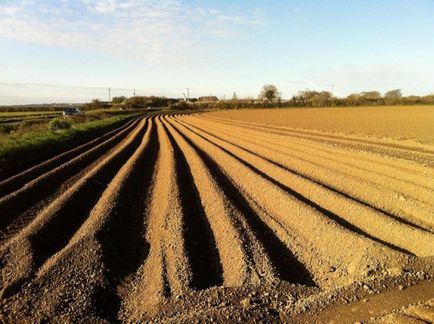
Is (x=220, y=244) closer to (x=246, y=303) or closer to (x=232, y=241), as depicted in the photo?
(x=232, y=241)

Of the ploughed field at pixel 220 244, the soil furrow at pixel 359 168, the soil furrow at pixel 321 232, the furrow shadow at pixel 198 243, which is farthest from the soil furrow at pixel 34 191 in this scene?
the soil furrow at pixel 359 168

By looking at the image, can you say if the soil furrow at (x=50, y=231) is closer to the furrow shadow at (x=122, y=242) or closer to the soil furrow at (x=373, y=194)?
the furrow shadow at (x=122, y=242)

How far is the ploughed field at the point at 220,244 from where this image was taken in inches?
222

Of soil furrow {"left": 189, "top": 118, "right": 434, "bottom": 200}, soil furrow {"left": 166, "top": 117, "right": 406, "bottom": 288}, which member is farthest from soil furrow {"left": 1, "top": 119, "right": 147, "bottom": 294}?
soil furrow {"left": 189, "top": 118, "right": 434, "bottom": 200}

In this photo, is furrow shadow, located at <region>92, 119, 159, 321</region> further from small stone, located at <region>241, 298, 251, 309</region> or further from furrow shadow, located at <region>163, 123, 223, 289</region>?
small stone, located at <region>241, 298, 251, 309</region>

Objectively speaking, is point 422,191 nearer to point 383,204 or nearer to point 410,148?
point 383,204

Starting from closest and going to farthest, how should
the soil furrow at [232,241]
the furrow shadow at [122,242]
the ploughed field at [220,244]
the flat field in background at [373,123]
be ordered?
the ploughed field at [220,244] → the furrow shadow at [122,242] → the soil furrow at [232,241] → the flat field in background at [373,123]

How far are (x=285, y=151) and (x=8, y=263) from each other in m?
12.7

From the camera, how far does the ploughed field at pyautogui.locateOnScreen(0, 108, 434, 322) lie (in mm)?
5633

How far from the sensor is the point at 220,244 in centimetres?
786

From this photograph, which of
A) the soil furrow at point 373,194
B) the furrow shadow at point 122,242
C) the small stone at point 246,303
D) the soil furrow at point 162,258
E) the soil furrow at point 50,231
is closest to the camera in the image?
the small stone at point 246,303

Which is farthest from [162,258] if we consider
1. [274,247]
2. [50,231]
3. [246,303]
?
[50,231]

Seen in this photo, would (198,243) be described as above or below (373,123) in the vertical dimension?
above

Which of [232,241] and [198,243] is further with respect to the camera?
[198,243]
